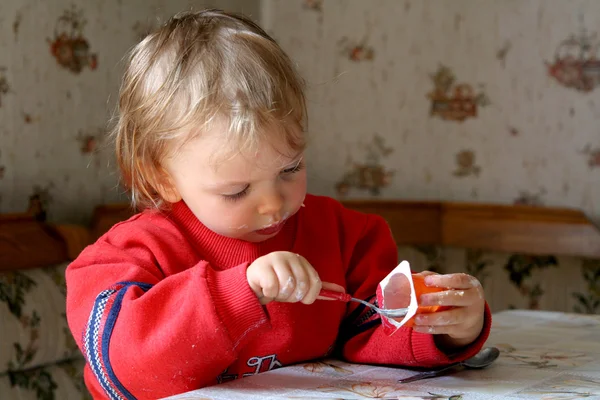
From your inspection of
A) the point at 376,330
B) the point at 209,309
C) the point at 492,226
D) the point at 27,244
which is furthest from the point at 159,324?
the point at 492,226

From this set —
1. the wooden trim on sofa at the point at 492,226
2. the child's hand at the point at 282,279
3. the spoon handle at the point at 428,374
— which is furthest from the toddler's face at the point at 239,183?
the wooden trim on sofa at the point at 492,226

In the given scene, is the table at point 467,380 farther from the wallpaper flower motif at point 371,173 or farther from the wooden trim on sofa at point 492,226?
the wallpaper flower motif at point 371,173

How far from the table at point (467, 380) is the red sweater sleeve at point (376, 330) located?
21mm

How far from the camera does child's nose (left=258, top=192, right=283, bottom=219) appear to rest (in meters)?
0.93

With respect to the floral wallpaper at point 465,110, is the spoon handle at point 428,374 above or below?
below

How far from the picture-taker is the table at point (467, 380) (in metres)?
0.82

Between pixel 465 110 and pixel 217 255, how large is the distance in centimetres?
134

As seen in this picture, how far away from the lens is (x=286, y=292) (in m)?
0.83

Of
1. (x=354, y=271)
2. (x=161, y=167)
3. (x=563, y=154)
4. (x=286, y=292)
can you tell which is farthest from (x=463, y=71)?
(x=286, y=292)

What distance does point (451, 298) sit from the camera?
90 centimetres

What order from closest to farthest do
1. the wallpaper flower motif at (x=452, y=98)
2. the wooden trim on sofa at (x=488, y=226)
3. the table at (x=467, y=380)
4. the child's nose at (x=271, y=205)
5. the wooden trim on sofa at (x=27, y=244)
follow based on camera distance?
the table at (x=467, y=380)
the child's nose at (x=271, y=205)
the wooden trim on sofa at (x=27, y=244)
the wooden trim on sofa at (x=488, y=226)
the wallpaper flower motif at (x=452, y=98)

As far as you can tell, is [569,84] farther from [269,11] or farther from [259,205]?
[259,205]

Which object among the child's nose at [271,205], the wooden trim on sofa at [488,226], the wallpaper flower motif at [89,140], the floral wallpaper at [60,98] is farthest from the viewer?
the wooden trim on sofa at [488,226]

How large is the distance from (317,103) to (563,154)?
70 cm
